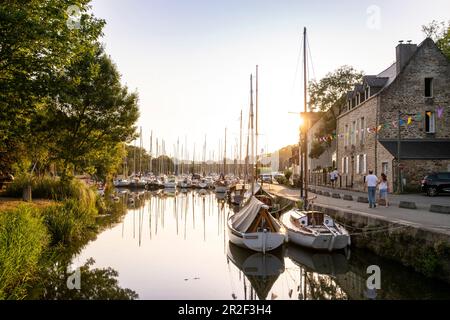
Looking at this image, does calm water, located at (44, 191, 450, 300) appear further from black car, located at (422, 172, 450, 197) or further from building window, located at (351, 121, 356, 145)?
building window, located at (351, 121, 356, 145)

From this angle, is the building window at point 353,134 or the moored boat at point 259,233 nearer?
the moored boat at point 259,233

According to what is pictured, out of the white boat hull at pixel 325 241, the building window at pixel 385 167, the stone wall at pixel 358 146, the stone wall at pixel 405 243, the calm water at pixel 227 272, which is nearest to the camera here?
the stone wall at pixel 405 243

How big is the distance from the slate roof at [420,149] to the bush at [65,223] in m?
22.6

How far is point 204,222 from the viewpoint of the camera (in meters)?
27.2

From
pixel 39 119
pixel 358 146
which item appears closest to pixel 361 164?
pixel 358 146

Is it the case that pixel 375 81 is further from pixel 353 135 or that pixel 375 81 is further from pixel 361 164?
pixel 361 164

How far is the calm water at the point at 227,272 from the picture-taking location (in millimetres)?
10875

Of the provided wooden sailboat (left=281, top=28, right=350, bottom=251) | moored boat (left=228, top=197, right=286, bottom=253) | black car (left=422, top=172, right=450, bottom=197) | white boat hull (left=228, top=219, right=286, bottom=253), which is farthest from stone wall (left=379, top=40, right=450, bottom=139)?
white boat hull (left=228, top=219, right=286, bottom=253)

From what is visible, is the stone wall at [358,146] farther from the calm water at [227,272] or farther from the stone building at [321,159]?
the calm water at [227,272]

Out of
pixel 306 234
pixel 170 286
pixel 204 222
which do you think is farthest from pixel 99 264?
pixel 204 222

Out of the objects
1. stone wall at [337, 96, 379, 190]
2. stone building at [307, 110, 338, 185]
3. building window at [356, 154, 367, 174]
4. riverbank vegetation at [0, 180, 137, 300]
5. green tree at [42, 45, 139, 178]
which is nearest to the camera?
riverbank vegetation at [0, 180, 137, 300]

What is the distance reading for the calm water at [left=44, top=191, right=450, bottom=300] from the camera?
10.9m

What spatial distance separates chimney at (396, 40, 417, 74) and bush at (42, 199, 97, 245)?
26.9 m

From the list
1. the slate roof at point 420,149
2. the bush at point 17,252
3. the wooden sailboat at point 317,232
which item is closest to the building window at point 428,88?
the slate roof at point 420,149
